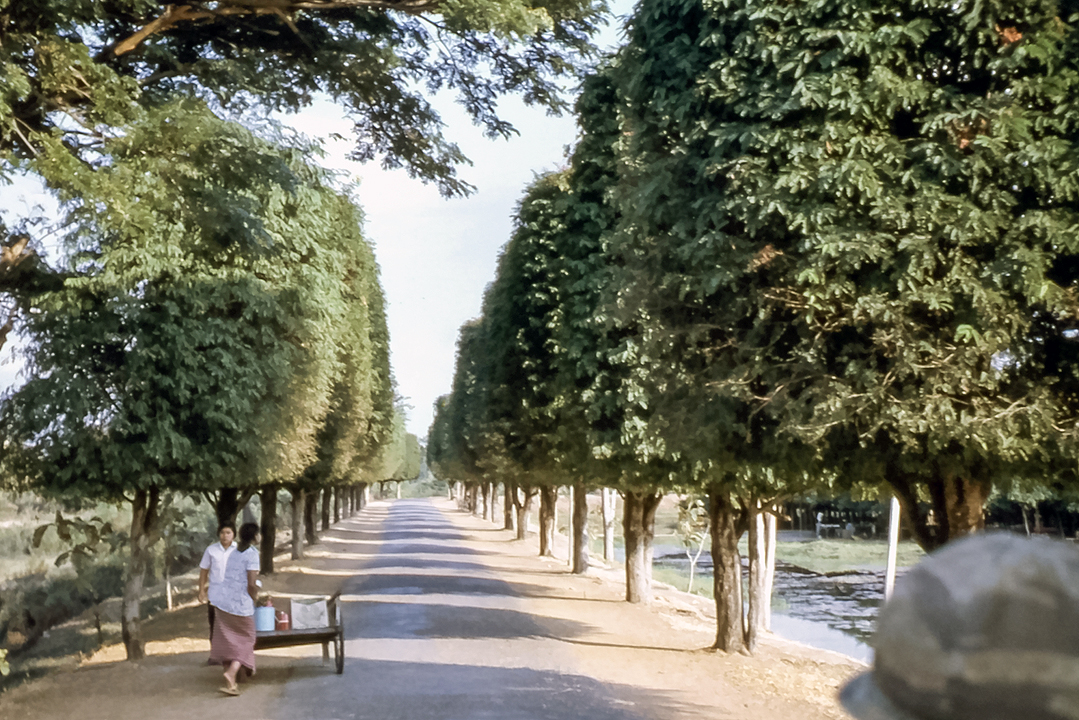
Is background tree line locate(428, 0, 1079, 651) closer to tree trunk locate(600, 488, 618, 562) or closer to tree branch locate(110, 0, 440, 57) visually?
tree branch locate(110, 0, 440, 57)

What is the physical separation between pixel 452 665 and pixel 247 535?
11.8ft

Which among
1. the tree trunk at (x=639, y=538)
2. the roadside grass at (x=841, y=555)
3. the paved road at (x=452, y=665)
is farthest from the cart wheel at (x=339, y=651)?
the roadside grass at (x=841, y=555)

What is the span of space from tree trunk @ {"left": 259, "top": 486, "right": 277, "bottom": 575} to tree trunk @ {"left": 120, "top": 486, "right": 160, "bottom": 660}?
1425 centimetres

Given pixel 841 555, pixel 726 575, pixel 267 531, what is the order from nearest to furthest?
pixel 726 575
pixel 267 531
pixel 841 555

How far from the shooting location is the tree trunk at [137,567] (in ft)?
48.8

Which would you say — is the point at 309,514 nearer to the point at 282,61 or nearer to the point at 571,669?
the point at 571,669

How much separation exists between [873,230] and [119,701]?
9637 mm

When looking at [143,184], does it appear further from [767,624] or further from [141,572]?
[767,624]

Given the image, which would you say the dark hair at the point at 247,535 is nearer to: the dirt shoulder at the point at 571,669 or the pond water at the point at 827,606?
the dirt shoulder at the point at 571,669

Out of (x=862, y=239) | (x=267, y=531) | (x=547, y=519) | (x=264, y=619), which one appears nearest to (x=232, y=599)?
(x=264, y=619)

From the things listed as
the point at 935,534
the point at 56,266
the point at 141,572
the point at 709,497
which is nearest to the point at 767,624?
the point at 709,497

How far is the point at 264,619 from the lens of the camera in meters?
12.8

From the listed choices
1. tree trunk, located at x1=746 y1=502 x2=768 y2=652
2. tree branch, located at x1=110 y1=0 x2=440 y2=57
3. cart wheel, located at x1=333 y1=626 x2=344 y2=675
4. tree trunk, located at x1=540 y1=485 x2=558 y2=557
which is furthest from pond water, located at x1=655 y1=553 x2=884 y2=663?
tree branch, located at x1=110 y1=0 x2=440 y2=57

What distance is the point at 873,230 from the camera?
22.4 feet
